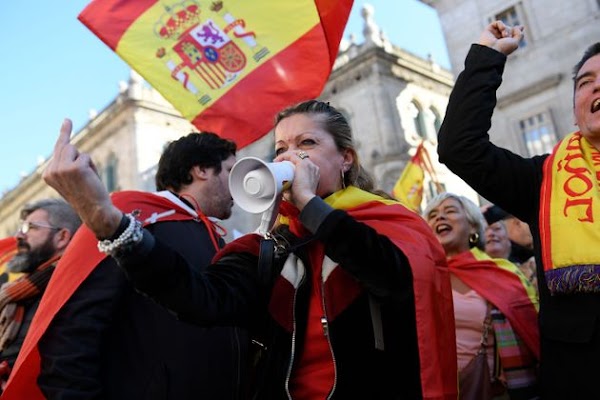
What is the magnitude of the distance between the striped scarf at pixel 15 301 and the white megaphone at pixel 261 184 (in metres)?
2.17

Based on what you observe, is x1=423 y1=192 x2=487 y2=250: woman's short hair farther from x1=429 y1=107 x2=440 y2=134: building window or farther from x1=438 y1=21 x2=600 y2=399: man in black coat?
x1=429 y1=107 x2=440 y2=134: building window

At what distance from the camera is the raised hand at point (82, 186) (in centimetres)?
137

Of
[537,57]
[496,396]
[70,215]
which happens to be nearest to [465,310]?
[496,396]

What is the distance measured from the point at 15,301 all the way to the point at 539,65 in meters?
15.0

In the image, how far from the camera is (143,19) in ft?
14.0

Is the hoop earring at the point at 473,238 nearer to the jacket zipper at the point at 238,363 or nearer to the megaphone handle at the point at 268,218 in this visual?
the jacket zipper at the point at 238,363

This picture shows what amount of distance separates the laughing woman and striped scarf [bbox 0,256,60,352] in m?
2.67

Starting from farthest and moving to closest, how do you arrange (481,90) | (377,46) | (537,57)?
→ 1. (377,46)
2. (537,57)
3. (481,90)

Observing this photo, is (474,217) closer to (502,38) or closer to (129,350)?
(502,38)

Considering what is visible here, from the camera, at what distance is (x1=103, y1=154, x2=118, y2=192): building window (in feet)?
89.1

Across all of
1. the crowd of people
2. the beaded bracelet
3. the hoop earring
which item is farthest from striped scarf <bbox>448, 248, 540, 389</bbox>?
the beaded bracelet

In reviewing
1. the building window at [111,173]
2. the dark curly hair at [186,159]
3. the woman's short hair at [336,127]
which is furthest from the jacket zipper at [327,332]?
the building window at [111,173]

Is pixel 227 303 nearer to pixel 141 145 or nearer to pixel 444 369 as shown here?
pixel 444 369

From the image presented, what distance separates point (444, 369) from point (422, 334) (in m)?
0.17
